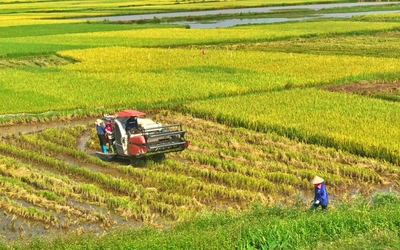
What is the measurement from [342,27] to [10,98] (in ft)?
91.3

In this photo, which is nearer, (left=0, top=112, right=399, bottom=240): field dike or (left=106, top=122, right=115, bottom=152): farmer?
(left=0, top=112, right=399, bottom=240): field dike

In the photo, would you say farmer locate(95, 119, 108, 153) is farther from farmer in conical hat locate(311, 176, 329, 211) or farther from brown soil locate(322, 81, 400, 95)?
brown soil locate(322, 81, 400, 95)

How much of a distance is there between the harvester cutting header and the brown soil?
872 cm

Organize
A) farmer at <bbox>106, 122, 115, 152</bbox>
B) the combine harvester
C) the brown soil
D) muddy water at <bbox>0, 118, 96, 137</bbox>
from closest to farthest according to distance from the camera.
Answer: the combine harvester
farmer at <bbox>106, 122, 115, 152</bbox>
muddy water at <bbox>0, 118, 96, 137</bbox>
the brown soil

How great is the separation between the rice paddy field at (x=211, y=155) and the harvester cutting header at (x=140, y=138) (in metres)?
0.33

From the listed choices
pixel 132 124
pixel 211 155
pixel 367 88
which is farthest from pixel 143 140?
pixel 367 88

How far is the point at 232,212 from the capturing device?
844 cm

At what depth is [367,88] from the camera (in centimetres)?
1916

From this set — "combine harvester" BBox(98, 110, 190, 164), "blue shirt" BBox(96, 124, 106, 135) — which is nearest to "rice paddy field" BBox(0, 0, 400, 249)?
"combine harvester" BBox(98, 110, 190, 164)

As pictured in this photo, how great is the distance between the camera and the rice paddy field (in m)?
7.12

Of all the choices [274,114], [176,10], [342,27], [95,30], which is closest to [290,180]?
[274,114]

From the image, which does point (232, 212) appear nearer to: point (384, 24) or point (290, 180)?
point (290, 180)

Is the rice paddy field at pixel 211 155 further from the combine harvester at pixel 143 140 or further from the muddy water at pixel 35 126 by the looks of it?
the combine harvester at pixel 143 140

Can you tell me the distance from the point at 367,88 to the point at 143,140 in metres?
10.5
